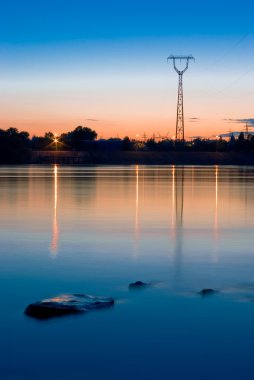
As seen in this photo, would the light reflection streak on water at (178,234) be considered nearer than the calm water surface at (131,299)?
No

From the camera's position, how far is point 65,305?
10023 mm

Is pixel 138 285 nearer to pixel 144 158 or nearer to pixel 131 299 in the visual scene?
pixel 131 299

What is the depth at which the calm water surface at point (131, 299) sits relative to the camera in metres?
7.82

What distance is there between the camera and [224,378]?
290 inches

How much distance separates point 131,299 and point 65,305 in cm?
127

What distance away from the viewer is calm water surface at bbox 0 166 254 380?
25.7 feet

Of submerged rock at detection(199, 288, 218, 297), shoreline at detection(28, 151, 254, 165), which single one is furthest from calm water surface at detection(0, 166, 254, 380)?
shoreline at detection(28, 151, 254, 165)

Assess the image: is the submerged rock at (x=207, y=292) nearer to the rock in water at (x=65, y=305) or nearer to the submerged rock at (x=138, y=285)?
the submerged rock at (x=138, y=285)

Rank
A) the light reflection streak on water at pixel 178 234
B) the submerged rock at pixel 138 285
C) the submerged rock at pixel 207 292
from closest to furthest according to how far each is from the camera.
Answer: the submerged rock at pixel 207 292, the submerged rock at pixel 138 285, the light reflection streak on water at pixel 178 234

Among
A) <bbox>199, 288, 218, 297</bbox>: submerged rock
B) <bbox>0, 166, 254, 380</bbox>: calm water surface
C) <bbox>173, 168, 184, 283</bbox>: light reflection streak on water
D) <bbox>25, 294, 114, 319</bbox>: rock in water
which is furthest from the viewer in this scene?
<bbox>173, 168, 184, 283</bbox>: light reflection streak on water

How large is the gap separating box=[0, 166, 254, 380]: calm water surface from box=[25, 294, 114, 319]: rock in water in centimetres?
20

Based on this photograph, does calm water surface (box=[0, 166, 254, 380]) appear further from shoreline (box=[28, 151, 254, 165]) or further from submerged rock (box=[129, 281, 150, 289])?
shoreline (box=[28, 151, 254, 165])

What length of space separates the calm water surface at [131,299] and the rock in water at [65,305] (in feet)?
0.65

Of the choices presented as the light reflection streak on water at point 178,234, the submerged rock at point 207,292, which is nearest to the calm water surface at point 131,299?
the light reflection streak on water at point 178,234
